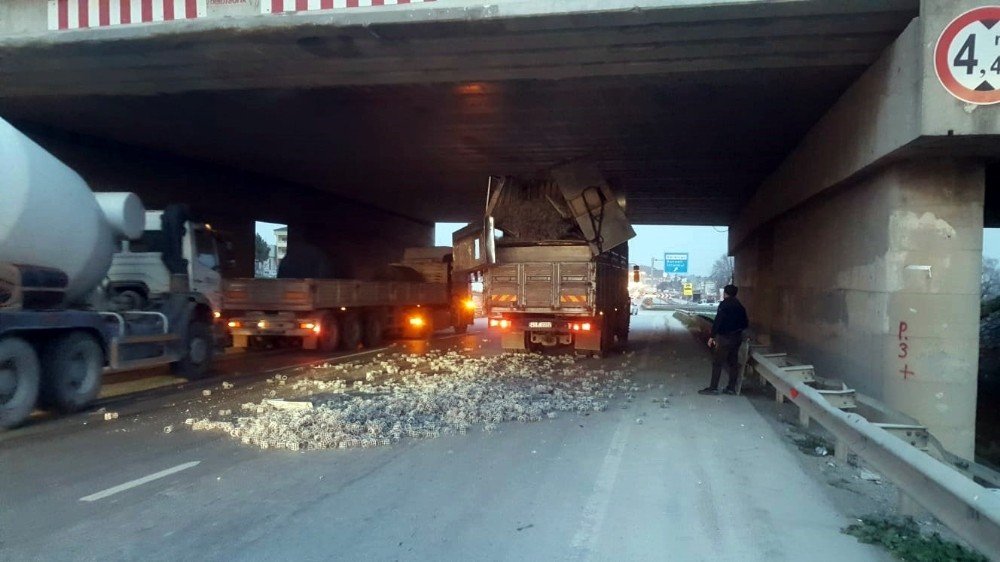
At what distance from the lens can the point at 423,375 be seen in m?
14.0

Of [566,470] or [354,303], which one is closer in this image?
[566,470]

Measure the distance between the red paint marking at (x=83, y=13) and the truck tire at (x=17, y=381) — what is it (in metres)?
4.45

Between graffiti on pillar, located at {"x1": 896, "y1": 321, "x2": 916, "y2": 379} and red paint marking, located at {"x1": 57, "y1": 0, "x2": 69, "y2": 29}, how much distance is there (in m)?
11.8

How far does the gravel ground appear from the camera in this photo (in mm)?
8766

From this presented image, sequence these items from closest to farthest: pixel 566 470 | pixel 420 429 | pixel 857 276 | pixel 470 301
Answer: pixel 566 470 < pixel 420 429 < pixel 857 276 < pixel 470 301

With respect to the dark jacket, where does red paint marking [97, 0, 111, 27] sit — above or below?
above

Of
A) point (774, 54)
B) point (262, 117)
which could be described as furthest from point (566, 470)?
point (262, 117)

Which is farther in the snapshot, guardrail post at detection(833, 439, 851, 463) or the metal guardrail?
guardrail post at detection(833, 439, 851, 463)

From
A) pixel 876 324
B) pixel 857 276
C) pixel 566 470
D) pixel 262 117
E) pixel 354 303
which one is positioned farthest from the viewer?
pixel 354 303

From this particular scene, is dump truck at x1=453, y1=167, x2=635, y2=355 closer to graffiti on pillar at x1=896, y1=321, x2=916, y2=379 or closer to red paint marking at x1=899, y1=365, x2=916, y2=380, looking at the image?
graffiti on pillar at x1=896, y1=321, x2=916, y2=379

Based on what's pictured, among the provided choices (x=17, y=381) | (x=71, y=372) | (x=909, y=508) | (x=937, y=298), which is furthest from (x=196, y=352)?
(x=937, y=298)

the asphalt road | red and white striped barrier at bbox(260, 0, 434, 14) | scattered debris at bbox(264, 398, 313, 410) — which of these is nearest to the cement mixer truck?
the asphalt road

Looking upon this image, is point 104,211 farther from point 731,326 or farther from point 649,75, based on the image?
point 731,326

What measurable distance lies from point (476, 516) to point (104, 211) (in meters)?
8.70
